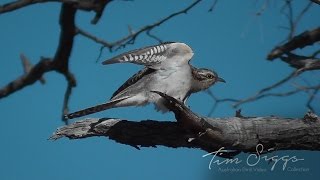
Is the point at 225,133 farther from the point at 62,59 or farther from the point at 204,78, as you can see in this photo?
the point at 62,59

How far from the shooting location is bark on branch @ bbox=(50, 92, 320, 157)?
4.89 ft

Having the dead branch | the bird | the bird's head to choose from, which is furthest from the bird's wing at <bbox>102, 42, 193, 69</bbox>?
the dead branch

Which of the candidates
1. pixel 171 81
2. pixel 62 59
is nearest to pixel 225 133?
pixel 171 81

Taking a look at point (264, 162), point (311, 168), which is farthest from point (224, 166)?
point (311, 168)

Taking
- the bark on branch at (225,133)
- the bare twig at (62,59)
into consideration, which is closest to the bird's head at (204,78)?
the bark on branch at (225,133)

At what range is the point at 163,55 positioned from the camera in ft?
4.98

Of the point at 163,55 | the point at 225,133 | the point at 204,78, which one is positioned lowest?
the point at 225,133

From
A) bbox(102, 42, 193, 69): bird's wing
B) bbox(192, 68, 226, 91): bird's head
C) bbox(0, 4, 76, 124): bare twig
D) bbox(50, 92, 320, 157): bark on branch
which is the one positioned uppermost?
bbox(0, 4, 76, 124): bare twig

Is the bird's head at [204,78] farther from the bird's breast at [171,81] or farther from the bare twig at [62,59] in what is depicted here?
the bare twig at [62,59]

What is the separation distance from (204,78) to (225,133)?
299 millimetres

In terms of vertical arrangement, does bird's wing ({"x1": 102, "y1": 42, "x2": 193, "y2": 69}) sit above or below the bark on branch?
above

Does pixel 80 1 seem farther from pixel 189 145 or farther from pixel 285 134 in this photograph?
pixel 285 134

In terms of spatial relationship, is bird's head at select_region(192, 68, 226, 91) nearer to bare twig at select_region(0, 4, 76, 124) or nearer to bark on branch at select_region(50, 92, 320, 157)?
bark on branch at select_region(50, 92, 320, 157)

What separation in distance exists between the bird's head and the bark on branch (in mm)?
206
